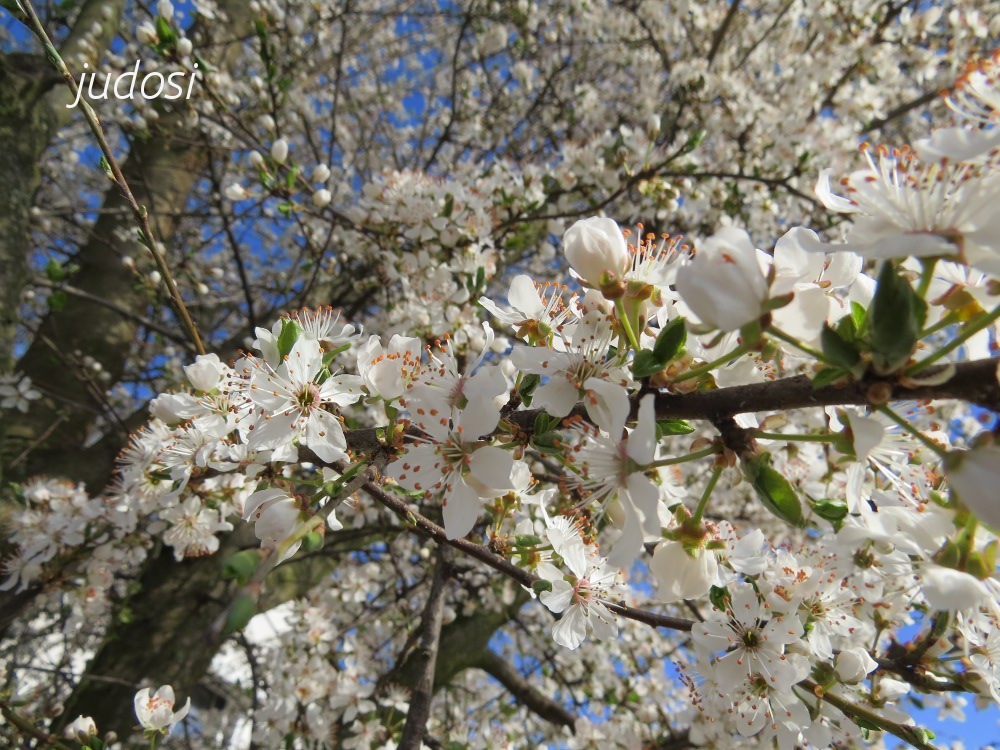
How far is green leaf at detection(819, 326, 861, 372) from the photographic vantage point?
63 centimetres

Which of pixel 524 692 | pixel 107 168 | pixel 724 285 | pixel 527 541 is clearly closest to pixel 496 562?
pixel 527 541

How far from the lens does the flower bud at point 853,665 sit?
3.56 ft

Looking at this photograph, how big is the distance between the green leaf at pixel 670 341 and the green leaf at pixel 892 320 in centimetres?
20

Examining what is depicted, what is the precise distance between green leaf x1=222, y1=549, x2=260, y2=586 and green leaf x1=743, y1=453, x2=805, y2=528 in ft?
1.94

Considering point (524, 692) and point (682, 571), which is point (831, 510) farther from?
point (524, 692)

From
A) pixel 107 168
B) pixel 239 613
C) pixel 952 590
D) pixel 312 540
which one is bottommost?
pixel 239 613

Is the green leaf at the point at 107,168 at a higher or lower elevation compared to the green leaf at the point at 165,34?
lower

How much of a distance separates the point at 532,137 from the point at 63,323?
3688mm

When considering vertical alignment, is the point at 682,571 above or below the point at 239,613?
above

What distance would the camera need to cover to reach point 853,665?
1.09 meters

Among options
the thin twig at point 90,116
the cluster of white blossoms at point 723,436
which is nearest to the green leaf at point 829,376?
the cluster of white blossoms at point 723,436

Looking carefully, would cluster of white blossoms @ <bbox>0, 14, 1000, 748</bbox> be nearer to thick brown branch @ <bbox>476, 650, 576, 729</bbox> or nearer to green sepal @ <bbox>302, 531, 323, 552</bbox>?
green sepal @ <bbox>302, 531, 323, 552</bbox>

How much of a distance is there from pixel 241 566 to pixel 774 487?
0.64 m

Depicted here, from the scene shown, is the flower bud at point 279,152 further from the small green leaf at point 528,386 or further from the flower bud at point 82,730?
the flower bud at point 82,730
